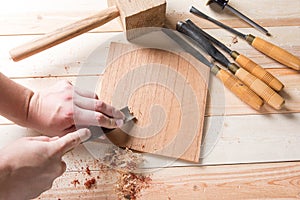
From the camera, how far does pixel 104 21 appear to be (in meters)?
0.91

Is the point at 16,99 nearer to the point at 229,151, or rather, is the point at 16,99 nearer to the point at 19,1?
the point at 19,1

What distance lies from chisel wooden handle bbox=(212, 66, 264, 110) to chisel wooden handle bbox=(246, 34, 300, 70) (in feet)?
0.30

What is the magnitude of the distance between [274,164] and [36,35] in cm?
57

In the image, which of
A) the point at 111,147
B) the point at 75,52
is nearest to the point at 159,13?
the point at 75,52

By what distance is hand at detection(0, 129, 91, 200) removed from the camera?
0.71m

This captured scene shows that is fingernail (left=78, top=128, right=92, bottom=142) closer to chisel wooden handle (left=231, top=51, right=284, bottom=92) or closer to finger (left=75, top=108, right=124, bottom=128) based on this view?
finger (left=75, top=108, right=124, bottom=128)

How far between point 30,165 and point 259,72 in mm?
485

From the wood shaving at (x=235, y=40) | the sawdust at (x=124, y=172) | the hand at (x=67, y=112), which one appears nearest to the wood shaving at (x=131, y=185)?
the sawdust at (x=124, y=172)

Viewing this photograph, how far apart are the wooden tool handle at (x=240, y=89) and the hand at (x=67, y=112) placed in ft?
0.77

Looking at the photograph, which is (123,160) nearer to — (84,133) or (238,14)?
(84,133)

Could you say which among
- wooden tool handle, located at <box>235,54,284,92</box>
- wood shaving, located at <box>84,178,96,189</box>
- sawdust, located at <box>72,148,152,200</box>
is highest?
wooden tool handle, located at <box>235,54,284,92</box>

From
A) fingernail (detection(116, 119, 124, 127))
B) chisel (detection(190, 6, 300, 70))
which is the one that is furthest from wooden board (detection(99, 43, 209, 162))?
chisel (detection(190, 6, 300, 70))

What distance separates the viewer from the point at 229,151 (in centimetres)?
85

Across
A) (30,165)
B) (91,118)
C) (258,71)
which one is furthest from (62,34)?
(258,71)
